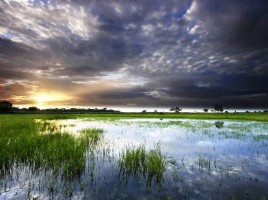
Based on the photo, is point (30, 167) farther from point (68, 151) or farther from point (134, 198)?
point (134, 198)

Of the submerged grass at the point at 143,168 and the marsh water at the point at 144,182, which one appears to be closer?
the marsh water at the point at 144,182

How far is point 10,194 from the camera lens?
738 cm

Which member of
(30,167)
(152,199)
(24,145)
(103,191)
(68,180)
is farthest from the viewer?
(24,145)

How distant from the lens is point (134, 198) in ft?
→ 24.3

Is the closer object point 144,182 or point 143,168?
point 144,182

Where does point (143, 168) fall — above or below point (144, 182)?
above

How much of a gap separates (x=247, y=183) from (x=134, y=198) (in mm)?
4919

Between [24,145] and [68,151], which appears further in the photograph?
[24,145]

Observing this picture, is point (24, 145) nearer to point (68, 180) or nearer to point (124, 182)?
point (68, 180)

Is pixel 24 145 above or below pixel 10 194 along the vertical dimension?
above

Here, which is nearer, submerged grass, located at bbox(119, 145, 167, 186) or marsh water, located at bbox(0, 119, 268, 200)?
marsh water, located at bbox(0, 119, 268, 200)

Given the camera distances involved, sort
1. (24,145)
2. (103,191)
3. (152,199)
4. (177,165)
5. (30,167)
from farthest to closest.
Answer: (24,145) → (177,165) → (30,167) → (103,191) → (152,199)

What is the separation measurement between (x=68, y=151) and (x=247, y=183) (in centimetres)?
919

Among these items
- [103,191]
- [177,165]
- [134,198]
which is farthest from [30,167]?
[177,165]
